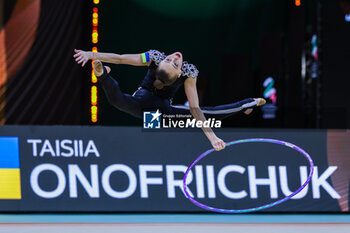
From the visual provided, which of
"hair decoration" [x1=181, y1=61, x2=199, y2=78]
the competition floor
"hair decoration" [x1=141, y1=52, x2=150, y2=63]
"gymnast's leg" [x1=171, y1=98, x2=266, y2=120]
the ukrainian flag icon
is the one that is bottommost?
the competition floor

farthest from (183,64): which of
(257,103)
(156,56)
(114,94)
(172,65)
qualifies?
(257,103)

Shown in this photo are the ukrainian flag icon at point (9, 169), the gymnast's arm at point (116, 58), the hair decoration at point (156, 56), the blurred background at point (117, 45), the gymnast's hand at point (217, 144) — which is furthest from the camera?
the blurred background at point (117, 45)

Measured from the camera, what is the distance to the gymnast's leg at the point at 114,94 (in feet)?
26.8

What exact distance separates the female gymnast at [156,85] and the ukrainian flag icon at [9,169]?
1.83 meters

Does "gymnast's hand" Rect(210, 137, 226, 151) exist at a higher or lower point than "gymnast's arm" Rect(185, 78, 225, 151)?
lower

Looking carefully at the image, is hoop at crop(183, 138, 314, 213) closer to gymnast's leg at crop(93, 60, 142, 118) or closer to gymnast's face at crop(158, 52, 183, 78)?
gymnast's leg at crop(93, 60, 142, 118)

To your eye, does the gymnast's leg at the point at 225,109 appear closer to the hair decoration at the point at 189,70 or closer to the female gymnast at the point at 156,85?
the female gymnast at the point at 156,85

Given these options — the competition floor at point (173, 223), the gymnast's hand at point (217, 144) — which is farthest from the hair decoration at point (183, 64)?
the competition floor at point (173, 223)

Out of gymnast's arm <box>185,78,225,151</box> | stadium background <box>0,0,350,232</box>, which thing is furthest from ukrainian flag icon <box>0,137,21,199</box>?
A: gymnast's arm <box>185,78,225,151</box>

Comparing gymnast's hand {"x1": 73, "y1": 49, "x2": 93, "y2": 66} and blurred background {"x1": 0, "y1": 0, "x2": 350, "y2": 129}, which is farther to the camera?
blurred background {"x1": 0, "y1": 0, "x2": 350, "y2": 129}

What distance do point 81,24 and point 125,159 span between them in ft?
8.52

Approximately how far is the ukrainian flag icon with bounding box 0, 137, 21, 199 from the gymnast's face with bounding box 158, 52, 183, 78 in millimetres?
2907

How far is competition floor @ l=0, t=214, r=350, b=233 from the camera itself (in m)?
7.12

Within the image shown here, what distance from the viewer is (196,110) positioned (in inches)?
333
